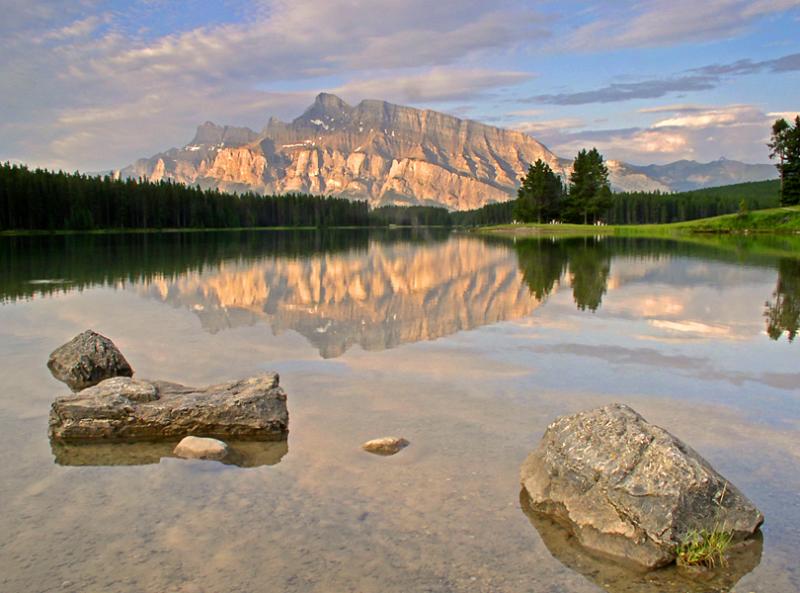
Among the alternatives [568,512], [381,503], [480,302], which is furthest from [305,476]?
[480,302]

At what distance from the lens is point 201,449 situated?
11703mm

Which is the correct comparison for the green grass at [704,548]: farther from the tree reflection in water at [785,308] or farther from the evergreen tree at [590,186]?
the evergreen tree at [590,186]

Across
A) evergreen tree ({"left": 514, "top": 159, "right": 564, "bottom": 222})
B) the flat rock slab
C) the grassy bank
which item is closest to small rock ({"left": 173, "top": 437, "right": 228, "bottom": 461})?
the flat rock slab

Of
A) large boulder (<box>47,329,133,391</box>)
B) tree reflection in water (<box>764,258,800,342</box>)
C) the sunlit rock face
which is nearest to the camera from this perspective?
large boulder (<box>47,329,133,391</box>)

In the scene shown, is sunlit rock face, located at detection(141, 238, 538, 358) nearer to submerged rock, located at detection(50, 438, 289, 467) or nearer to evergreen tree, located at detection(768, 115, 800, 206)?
submerged rock, located at detection(50, 438, 289, 467)

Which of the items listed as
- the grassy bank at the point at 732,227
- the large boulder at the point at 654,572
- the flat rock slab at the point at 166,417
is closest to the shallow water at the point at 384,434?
the large boulder at the point at 654,572

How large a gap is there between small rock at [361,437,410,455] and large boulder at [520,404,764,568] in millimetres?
2790

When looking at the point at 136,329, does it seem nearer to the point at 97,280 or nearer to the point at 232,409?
the point at 232,409

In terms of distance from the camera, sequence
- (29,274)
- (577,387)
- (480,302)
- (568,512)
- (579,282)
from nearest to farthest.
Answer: (568,512)
(577,387)
(480,302)
(579,282)
(29,274)

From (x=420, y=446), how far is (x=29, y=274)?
4299 cm

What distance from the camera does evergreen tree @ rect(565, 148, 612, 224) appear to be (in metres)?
145

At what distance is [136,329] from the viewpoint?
24.5 m

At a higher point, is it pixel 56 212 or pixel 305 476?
pixel 56 212

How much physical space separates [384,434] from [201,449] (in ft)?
11.3
